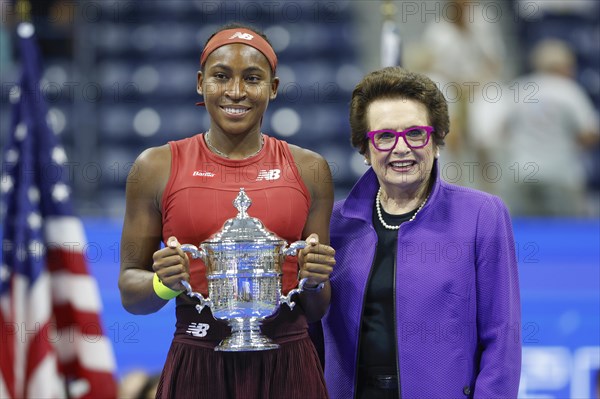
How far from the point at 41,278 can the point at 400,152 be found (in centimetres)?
157

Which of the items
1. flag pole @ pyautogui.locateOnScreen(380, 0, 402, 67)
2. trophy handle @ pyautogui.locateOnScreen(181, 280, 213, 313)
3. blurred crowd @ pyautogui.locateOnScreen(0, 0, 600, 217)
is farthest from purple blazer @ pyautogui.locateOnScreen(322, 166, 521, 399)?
blurred crowd @ pyautogui.locateOnScreen(0, 0, 600, 217)

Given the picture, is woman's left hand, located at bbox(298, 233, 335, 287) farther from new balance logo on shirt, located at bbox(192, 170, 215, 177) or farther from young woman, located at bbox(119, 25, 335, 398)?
new balance logo on shirt, located at bbox(192, 170, 215, 177)

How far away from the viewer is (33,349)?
11.3ft

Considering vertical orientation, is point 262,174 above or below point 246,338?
above

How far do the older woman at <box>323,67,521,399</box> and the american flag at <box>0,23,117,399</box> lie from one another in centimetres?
121

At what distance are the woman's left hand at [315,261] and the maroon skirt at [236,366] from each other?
0.63ft

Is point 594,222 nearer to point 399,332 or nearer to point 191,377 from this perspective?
point 399,332

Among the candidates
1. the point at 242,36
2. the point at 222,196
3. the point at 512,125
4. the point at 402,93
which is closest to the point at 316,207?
the point at 222,196

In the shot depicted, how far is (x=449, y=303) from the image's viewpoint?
98.7 inches

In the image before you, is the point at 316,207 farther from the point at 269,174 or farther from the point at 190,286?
the point at 190,286

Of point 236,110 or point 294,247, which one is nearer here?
point 294,247

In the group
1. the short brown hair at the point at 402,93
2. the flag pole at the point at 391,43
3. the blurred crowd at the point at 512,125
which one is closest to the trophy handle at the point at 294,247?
the short brown hair at the point at 402,93

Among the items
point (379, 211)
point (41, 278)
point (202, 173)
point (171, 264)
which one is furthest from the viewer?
point (41, 278)

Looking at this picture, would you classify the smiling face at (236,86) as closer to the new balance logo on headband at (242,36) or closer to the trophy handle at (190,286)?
the new balance logo on headband at (242,36)
